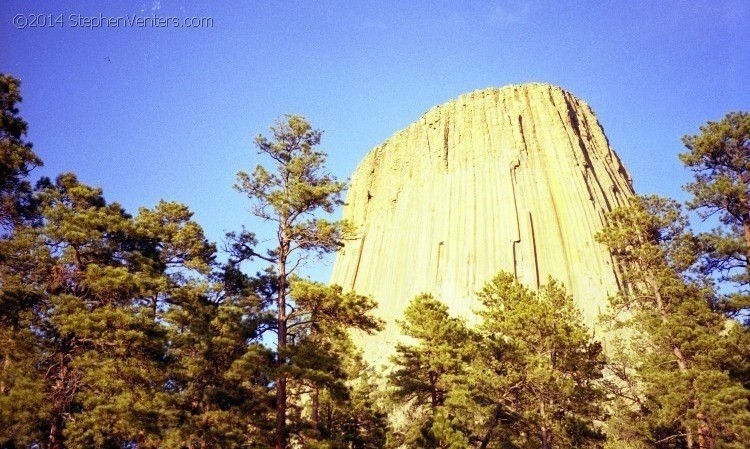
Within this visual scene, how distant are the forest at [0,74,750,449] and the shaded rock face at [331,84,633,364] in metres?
26.5

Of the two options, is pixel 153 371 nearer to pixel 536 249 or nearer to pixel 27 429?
pixel 27 429

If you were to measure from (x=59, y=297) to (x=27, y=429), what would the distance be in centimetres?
364

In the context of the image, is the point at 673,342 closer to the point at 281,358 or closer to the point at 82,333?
the point at 281,358

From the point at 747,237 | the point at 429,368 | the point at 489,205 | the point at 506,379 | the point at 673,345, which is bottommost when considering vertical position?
the point at 506,379

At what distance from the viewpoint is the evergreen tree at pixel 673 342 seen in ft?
53.3

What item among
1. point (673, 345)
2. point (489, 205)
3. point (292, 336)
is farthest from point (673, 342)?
point (489, 205)

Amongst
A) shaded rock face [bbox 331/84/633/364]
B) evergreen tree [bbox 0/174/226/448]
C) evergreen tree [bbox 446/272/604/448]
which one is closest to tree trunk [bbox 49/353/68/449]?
evergreen tree [bbox 0/174/226/448]

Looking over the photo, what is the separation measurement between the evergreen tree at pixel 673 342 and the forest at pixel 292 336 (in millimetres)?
73

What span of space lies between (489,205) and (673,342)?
4106 cm

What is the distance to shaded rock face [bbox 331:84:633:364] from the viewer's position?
52000 millimetres

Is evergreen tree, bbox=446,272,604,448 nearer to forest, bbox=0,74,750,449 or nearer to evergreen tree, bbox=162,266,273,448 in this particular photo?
forest, bbox=0,74,750,449

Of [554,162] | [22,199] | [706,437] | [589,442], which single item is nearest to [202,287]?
[22,199]

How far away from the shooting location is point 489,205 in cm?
5828

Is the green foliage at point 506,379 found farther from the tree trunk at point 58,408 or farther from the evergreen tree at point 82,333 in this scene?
the tree trunk at point 58,408
